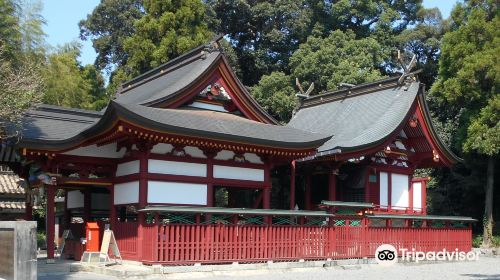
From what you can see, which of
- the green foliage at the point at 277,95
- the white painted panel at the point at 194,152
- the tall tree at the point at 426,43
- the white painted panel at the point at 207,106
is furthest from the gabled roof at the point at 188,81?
the tall tree at the point at 426,43

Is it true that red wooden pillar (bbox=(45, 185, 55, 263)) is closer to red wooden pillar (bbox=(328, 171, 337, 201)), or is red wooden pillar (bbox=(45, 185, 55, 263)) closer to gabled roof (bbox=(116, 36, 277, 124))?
gabled roof (bbox=(116, 36, 277, 124))

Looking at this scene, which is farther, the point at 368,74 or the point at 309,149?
the point at 368,74

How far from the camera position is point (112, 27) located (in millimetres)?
45625

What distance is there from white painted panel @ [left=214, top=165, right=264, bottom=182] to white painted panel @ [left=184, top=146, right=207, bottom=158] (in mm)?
596

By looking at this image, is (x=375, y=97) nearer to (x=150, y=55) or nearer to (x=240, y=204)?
(x=240, y=204)

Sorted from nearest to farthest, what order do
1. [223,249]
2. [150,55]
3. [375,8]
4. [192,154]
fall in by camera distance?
[223,249], [192,154], [150,55], [375,8]

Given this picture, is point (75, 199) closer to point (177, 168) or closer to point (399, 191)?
point (177, 168)

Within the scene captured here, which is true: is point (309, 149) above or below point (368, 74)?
below

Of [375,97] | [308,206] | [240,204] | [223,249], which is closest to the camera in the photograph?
[223,249]

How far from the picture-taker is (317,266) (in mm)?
17109

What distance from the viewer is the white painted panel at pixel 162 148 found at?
53.0ft

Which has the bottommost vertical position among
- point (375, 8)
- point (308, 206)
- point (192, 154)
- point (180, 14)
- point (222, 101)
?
point (308, 206)

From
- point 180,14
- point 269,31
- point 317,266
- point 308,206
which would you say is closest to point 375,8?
point 269,31

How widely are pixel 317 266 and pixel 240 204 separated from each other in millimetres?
9704
